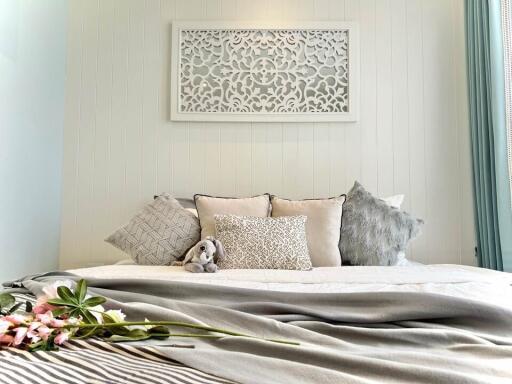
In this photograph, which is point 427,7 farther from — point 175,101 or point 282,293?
point 282,293

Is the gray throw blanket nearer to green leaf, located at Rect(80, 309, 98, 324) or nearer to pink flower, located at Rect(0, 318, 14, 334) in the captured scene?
green leaf, located at Rect(80, 309, 98, 324)

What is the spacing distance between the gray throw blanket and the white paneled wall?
1737 mm

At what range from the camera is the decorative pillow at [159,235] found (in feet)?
8.61

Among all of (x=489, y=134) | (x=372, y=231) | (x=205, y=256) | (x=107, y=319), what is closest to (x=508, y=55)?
(x=489, y=134)

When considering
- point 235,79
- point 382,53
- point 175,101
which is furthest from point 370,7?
point 175,101

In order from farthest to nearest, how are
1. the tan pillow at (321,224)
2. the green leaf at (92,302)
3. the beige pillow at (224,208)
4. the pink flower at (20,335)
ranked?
1. the beige pillow at (224,208)
2. the tan pillow at (321,224)
3. the green leaf at (92,302)
4. the pink flower at (20,335)

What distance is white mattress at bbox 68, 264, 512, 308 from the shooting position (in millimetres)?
1667

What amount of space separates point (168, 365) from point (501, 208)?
2391 millimetres

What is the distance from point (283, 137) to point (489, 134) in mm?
1228

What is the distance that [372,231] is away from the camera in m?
2.63

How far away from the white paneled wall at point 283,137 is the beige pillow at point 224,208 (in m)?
0.47

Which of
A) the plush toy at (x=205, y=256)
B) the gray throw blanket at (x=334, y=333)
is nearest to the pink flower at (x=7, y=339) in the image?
the gray throw blanket at (x=334, y=333)

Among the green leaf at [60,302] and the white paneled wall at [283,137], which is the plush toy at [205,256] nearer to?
the white paneled wall at [283,137]

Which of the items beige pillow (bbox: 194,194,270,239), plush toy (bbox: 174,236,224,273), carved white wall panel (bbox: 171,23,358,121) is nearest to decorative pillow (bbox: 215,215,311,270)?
plush toy (bbox: 174,236,224,273)
